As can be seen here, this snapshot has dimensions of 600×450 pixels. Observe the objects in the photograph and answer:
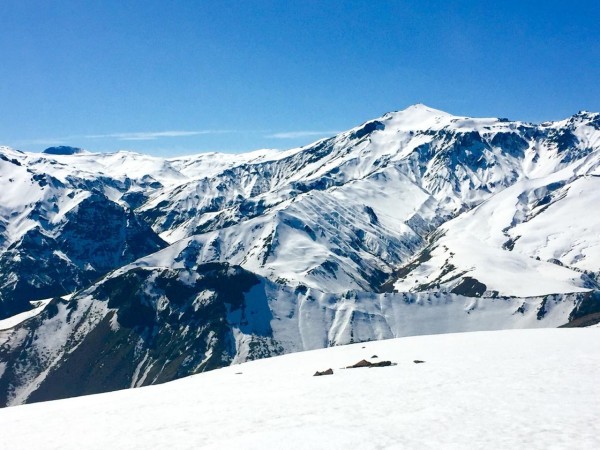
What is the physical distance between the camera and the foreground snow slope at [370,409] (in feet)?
85.7

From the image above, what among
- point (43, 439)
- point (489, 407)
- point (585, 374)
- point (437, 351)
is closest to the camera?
point (489, 407)

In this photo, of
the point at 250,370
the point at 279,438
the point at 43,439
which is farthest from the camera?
the point at 250,370

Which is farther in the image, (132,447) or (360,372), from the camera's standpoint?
(360,372)

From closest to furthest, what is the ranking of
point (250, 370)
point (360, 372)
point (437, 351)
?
point (360, 372) < point (437, 351) < point (250, 370)

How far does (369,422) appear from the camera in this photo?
2884cm

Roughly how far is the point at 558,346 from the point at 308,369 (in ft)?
72.1

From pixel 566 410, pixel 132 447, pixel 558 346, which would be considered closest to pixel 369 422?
pixel 566 410

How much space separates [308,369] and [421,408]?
2254 centimetres

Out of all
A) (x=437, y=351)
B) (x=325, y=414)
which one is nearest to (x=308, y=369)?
(x=437, y=351)

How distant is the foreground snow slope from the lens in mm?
26109

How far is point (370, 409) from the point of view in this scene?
104 ft

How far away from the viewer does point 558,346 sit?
50.0 metres

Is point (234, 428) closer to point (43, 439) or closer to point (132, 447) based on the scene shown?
point (132, 447)

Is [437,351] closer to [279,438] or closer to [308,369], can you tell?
[308,369]
